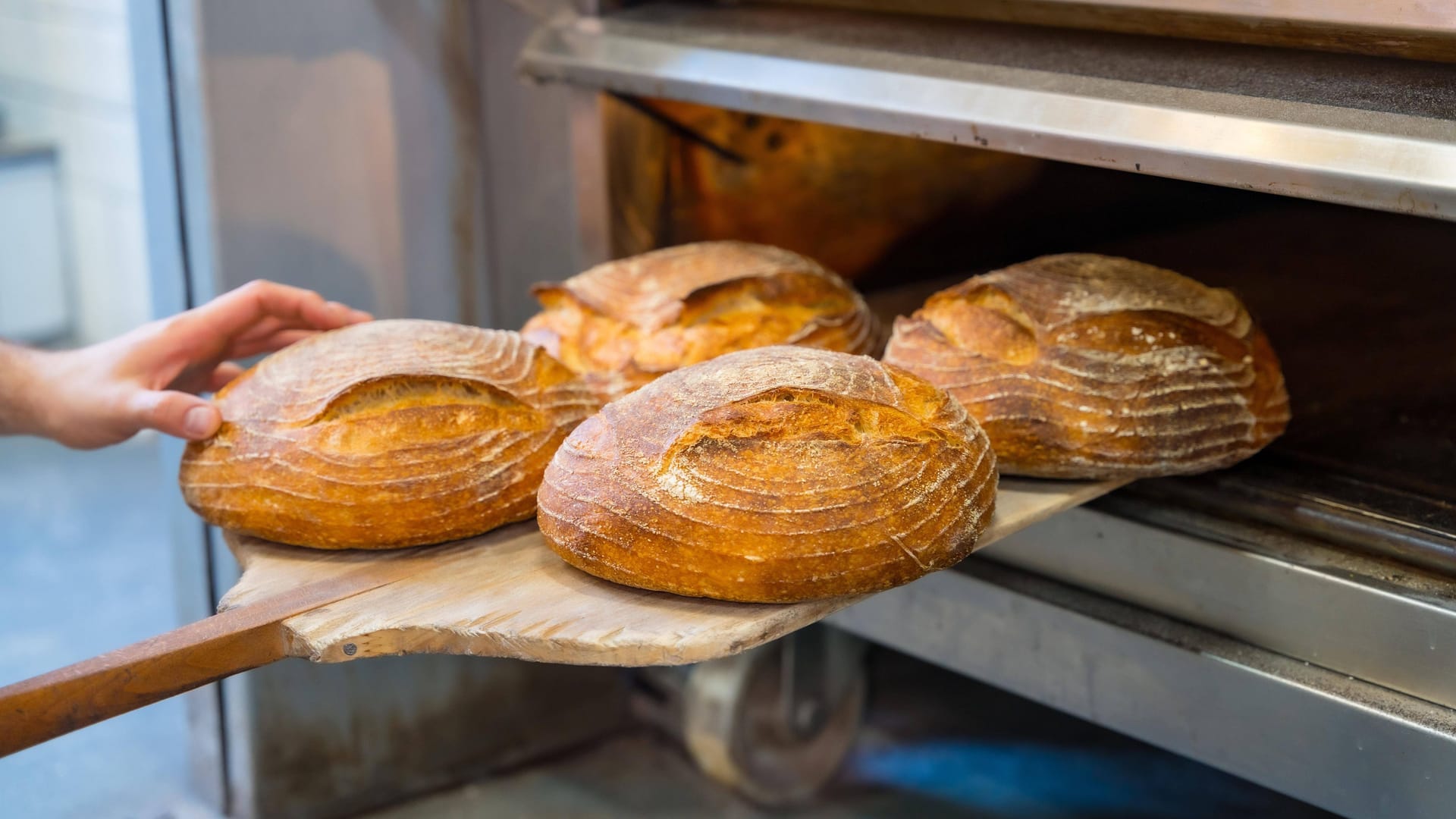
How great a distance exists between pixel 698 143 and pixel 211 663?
1015 mm

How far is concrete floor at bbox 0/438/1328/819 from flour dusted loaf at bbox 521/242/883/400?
1.05 meters

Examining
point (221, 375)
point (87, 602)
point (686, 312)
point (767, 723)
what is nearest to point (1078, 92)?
point (686, 312)

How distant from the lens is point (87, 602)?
2484mm

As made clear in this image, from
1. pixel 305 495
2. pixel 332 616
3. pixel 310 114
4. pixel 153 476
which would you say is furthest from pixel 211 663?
pixel 153 476

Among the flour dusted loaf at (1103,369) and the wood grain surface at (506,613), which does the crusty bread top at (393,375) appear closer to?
the wood grain surface at (506,613)

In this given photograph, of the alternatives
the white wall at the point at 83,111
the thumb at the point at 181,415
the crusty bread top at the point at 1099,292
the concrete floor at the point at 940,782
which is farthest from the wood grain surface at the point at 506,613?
the white wall at the point at 83,111

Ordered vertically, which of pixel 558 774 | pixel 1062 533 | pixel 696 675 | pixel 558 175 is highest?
pixel 558 175

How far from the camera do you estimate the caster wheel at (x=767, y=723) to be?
1982mm

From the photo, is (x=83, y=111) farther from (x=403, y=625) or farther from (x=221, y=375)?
(x=403, y=625)

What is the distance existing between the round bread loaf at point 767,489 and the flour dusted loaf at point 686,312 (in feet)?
0.84

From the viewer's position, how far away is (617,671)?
2.32 meters

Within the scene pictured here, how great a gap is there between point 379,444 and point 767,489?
329mm

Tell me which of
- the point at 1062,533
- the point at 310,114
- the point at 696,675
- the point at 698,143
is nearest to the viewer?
the point at 1062,533

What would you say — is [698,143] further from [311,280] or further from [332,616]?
[332,616]
